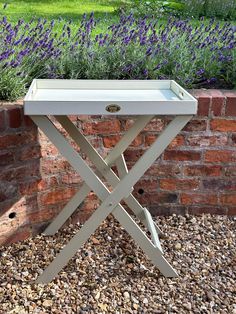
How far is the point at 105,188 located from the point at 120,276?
1.84 feet

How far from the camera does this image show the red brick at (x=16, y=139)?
2629 mm

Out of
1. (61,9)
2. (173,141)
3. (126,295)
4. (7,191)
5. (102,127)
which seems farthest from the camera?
(61,9)

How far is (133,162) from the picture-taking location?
3.14 meters

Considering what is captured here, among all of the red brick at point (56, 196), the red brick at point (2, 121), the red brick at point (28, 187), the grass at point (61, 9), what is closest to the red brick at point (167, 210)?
the red brick at point (56, 196)

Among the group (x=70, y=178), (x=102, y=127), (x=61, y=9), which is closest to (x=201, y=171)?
(x=102, y=127)

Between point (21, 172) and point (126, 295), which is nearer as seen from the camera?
point (126, 295)

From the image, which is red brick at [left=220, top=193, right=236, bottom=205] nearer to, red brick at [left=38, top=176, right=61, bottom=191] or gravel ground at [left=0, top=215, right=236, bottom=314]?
gravel ground at [left=0, top=215, right=236, bottom=314]

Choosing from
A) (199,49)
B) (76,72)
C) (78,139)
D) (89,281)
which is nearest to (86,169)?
(78,139)

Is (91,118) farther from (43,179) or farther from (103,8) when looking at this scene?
(103,8)

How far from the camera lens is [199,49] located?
3.50m

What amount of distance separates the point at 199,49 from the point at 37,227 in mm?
1760

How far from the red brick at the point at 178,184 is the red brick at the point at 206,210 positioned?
16cm

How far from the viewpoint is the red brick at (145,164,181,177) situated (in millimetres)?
3162

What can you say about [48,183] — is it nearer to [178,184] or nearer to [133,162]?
[133,162]
